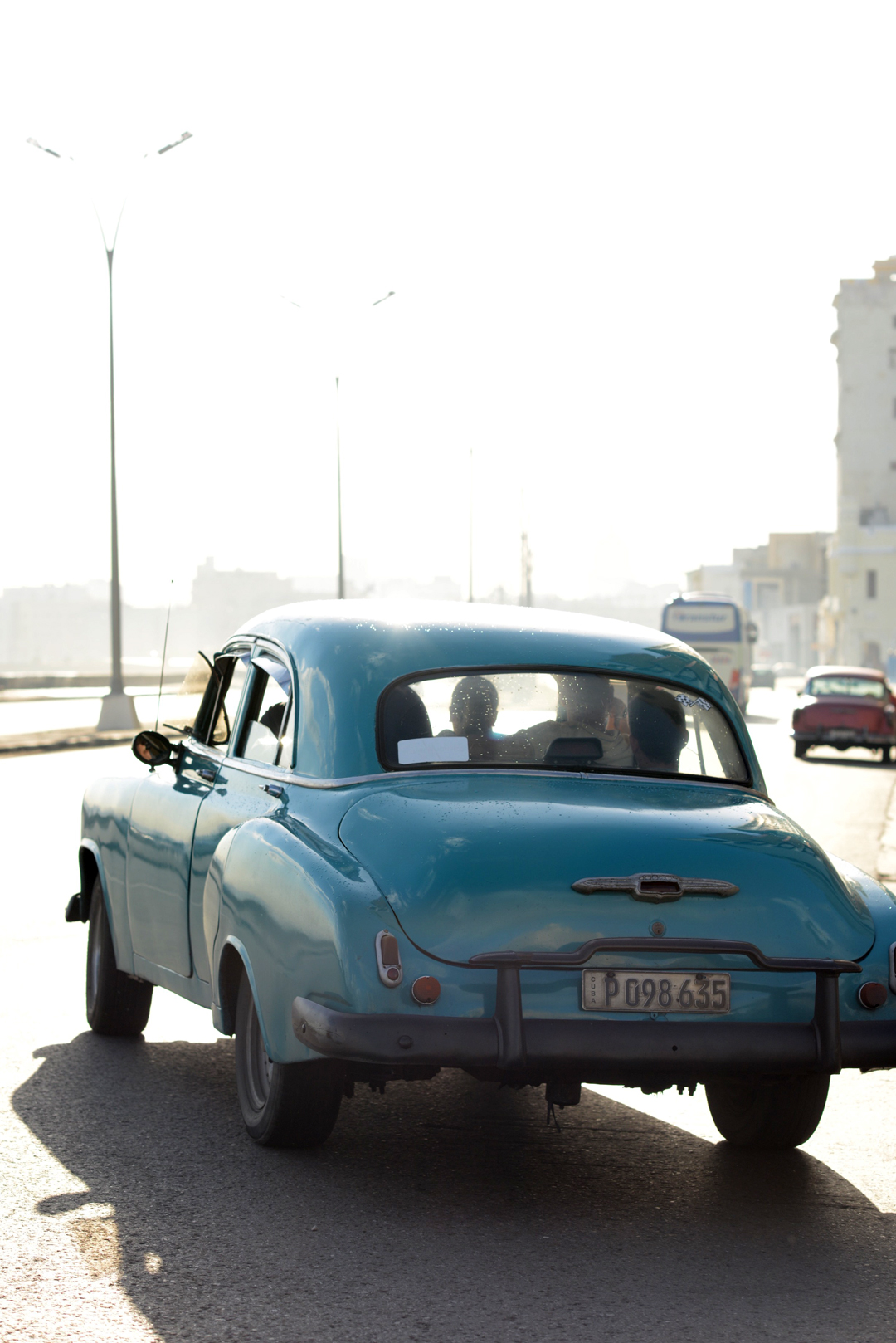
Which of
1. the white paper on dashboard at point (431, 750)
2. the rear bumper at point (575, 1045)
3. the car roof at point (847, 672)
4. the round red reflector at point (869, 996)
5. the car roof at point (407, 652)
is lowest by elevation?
the car roof at point (847, 672)

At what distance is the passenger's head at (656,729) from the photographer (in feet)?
19.1

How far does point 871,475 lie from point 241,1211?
12026 centimetres

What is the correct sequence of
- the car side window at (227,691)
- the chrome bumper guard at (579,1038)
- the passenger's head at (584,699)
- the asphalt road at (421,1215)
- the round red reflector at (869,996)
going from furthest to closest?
the car side window at (227,691), the passenger's head at (584,699), the round red reflector at (869,996), the chrome bumper guard at (579,1038), the asphalt road at (421,1215)

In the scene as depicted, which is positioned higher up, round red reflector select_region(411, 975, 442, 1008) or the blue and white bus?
round red reflector select_region(411, 975, 442, 1008)

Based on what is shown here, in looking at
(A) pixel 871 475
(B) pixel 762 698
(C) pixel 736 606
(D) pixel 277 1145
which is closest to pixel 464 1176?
(D) pixel 277 1145

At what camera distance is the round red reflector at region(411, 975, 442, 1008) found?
473cm

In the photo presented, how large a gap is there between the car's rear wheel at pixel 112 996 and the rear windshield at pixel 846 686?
27.7 meters

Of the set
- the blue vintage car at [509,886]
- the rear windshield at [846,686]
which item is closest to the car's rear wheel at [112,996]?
the blue vintage car at [509,886]

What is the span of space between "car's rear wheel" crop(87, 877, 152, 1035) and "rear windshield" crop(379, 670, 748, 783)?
2.17m

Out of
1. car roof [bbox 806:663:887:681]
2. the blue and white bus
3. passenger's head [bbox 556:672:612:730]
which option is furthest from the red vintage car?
passenger's head [bbox 556:672:612:730]

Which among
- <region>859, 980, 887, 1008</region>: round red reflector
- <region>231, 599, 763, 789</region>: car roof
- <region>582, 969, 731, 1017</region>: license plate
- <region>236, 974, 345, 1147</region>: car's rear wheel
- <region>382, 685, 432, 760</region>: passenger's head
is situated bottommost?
<region>236, 974, 345, 1147</region>: car's rear wheel

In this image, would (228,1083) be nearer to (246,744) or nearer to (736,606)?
(246,744)

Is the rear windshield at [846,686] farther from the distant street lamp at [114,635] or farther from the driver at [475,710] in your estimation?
the driver at [475,710]

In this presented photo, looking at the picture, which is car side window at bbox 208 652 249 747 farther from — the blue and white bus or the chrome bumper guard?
the blue and white bus
